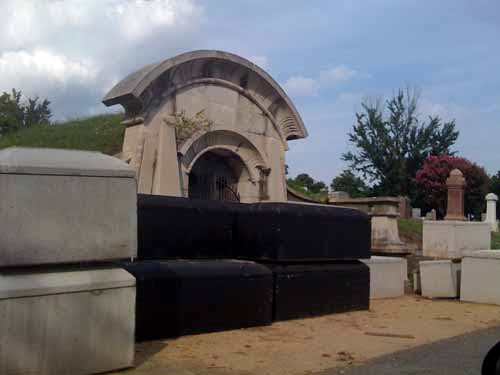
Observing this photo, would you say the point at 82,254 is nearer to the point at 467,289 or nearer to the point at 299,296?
the point at 299,296

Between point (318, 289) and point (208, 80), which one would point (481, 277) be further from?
point (208, 80)

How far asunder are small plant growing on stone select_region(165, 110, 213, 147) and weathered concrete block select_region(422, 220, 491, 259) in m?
5.53

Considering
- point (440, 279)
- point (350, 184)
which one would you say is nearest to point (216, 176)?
point (440, 279)

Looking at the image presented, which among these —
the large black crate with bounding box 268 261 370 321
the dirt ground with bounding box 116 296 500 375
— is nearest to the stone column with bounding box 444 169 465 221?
the dirt ground with bounding box 116 296 500 375

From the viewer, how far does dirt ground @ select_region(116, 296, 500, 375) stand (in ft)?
15.2

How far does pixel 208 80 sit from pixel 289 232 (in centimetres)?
433

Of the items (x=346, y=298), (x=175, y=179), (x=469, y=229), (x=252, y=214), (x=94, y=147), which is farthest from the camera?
(x=94, y=147)

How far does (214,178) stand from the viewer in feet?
36.5

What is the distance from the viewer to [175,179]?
932 cm

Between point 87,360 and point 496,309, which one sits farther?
point 496,309

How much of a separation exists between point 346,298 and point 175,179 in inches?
132

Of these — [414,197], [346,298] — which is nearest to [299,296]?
[346,298]

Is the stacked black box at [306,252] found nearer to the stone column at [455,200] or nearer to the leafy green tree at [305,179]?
the stone column at [455,200]

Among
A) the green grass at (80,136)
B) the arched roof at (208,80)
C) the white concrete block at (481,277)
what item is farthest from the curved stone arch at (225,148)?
the green grass at (80,136)
